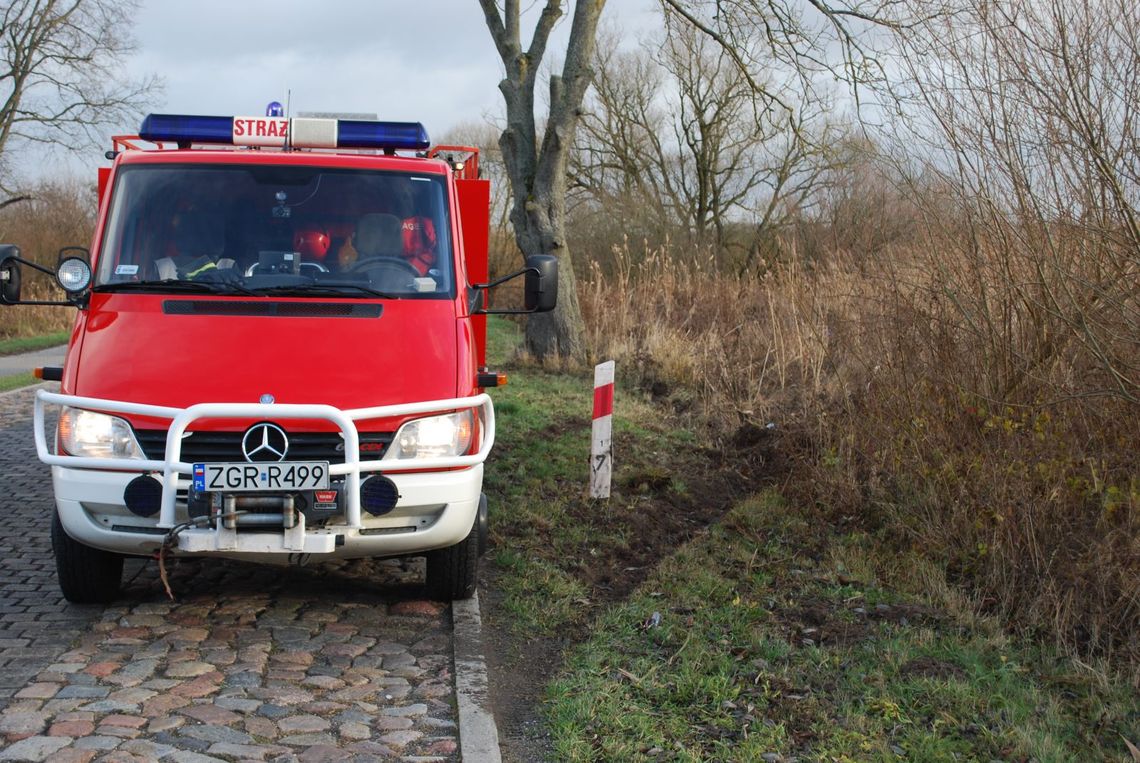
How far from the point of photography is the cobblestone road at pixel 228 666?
4.12 meters

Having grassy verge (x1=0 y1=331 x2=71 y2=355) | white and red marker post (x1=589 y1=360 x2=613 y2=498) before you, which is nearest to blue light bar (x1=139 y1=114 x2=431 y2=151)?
white and red marker post (x1=589 y1=360 x2=613 y2=498)

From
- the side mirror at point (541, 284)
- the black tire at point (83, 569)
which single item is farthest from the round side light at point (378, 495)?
the side mirror at point (541, 284)

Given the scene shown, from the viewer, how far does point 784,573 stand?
6363mm

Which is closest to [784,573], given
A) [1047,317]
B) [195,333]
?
[1047,317]

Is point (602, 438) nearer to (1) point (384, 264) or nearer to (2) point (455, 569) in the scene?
(2) point (455, 569)

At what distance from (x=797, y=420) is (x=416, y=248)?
4.12 m

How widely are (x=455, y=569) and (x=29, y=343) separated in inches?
826

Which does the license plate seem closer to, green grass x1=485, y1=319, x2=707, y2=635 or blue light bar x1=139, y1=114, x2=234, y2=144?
green grass x1=485, y1=319, x2=707, y2=635

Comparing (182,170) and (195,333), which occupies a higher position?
(182,170)

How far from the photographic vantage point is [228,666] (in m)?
4.92

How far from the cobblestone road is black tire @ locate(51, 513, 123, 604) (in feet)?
0.28

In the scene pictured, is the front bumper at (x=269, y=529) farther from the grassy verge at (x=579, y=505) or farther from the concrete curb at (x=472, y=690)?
the grassy verge at (x=579, y=505)

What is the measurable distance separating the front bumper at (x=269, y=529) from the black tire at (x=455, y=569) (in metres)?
0.41

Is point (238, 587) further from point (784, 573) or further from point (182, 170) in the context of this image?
point (784, 573)
